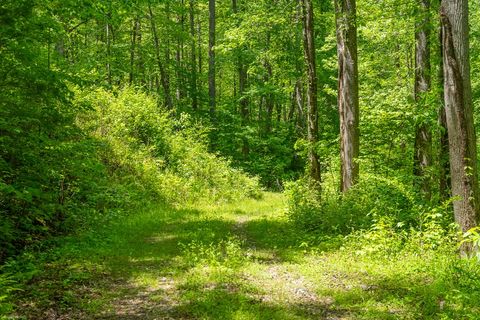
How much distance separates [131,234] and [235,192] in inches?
362

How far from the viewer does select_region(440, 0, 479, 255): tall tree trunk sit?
710 centimetres

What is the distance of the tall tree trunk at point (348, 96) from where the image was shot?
11.9m

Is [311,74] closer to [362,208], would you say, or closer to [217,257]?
[362,208]

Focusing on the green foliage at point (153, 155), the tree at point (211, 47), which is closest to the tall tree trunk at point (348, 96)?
the green foliage at point (153, 155)

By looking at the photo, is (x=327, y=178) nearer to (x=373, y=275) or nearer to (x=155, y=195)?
(x=155, y=195)

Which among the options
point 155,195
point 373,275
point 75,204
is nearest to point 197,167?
point 155,195

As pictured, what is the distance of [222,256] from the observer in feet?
29.8

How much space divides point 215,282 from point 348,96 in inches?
263

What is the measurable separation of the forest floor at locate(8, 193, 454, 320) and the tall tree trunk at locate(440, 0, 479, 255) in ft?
4.56

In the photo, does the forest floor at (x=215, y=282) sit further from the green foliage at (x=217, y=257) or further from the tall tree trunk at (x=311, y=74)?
the tall tree trunk at (x=311, y=74)

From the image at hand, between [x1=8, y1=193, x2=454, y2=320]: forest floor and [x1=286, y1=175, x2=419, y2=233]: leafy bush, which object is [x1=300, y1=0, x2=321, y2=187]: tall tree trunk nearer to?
[x1=286, y1=175, x2=419, y2=233]: leafy bush

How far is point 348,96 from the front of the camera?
39.4 ft

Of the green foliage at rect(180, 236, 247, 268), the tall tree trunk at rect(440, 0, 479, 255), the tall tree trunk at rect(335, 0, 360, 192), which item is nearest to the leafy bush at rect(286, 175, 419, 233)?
the tall tree trunk at rect(335, 0, 360, 192)

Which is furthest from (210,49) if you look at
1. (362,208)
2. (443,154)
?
(443,154)
